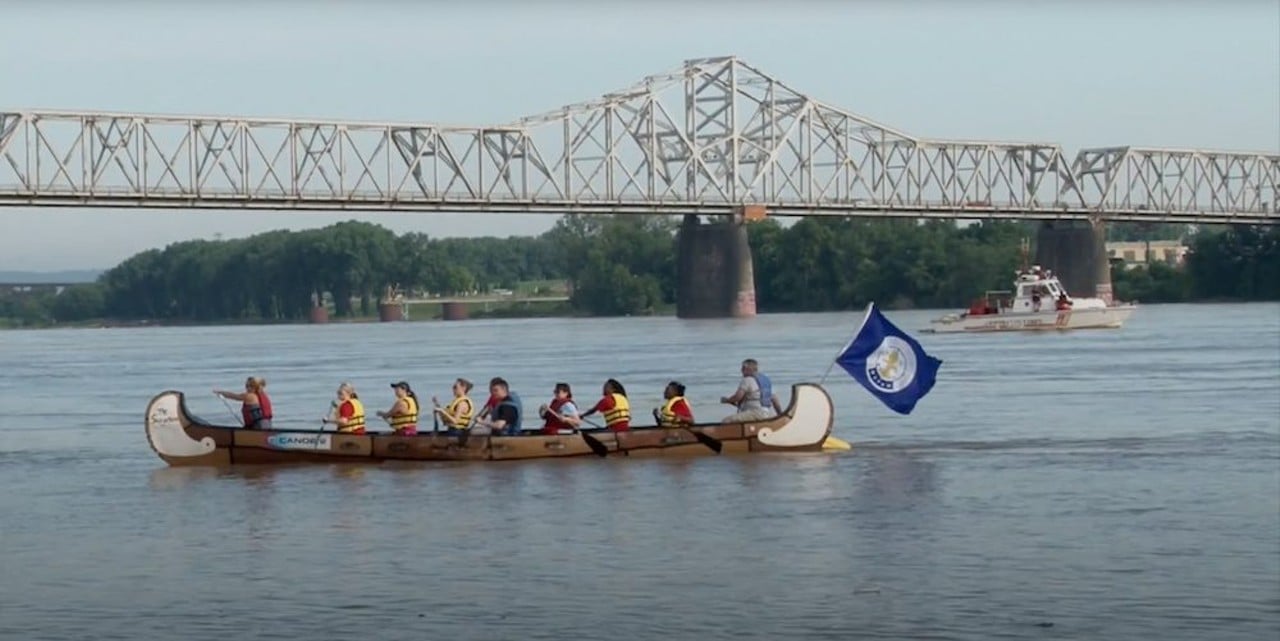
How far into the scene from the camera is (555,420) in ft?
116

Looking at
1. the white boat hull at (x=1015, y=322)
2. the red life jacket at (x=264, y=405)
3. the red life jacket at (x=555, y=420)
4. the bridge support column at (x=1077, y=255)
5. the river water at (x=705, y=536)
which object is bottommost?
the river water at (x=705, y=536)

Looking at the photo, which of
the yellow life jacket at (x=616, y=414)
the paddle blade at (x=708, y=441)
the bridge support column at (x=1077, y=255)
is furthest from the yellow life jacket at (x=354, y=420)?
the bridge support column at (x=1077, y=255)

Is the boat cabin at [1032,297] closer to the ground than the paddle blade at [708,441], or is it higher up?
higher up

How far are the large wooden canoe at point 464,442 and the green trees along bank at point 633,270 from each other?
115503 mm

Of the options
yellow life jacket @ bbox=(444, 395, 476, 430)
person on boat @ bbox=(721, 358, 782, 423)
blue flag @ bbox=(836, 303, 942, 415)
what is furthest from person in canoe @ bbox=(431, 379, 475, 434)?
blue flag @ bbox=(836, 303, 942, 415)

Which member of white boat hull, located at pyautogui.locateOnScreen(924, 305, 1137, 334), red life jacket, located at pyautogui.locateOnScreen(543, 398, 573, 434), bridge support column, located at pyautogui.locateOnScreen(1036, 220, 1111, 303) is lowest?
white boat hull, located at pyautogui.locateOnScreen(924, 305, 1137, 334)

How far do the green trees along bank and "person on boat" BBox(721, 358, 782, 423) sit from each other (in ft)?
378

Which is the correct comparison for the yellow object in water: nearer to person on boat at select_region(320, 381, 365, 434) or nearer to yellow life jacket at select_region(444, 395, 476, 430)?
yellow life jacket at select_region(444, 395, 476, 430)

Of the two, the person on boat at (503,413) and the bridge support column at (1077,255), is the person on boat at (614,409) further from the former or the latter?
the bridge support column at (1077,255)

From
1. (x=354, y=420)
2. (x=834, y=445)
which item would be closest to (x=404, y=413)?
(x=354, y=420)

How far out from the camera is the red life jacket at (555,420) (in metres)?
35.2

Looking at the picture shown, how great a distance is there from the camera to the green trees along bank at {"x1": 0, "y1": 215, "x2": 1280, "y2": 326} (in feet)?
511

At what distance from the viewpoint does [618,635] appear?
20.9 metres

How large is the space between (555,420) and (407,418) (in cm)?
216
